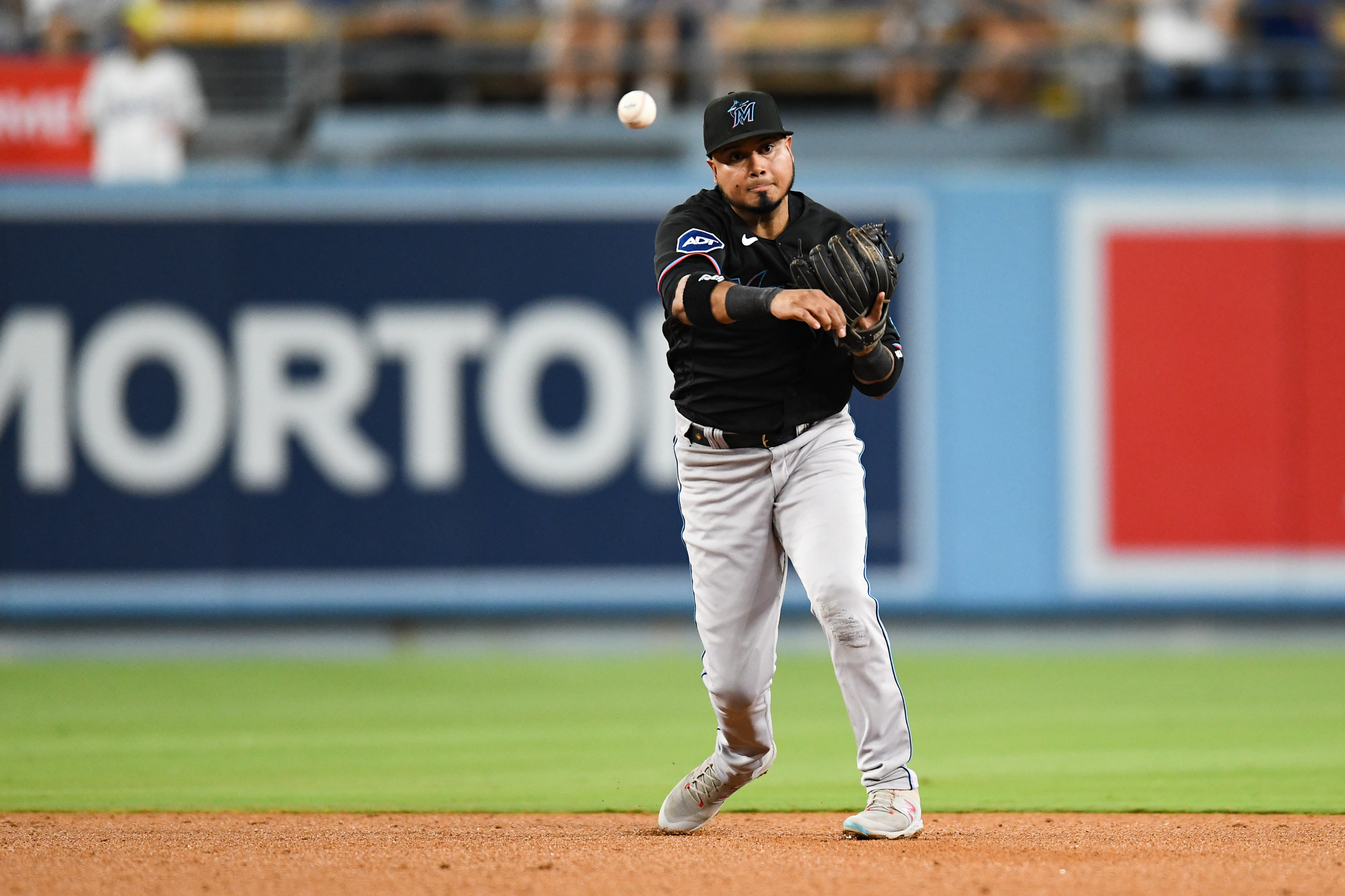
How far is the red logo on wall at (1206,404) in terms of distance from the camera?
36.5ft

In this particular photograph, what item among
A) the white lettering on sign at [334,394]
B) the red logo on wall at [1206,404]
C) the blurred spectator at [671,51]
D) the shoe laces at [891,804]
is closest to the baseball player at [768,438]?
the shoe laces at [891,804]

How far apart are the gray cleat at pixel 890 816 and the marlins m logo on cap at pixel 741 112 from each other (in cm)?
186

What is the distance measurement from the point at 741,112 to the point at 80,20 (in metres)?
9.36

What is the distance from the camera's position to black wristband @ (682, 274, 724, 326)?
463 cm

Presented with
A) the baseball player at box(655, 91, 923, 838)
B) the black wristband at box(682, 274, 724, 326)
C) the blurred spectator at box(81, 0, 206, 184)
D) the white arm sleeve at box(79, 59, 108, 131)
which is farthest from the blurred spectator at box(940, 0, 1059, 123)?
the black wristband at box(682, 274, 724, 326)

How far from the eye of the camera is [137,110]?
11711 millimetres

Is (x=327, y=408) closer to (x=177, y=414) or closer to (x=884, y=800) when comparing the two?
(x=177, y=414)

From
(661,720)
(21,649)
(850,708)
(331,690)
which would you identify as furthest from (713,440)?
(21,649)

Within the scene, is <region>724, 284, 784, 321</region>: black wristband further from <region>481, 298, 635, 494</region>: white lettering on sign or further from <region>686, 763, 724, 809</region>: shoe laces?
<region>481, 298, 635, 494</region>: white lettering on sign

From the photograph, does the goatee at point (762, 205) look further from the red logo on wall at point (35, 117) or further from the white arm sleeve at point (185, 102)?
the red logo on wall at point (35, 117)

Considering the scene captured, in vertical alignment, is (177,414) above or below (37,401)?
below

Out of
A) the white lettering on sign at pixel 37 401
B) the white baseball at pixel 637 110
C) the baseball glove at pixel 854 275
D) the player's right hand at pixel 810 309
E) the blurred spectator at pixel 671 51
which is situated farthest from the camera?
the blurred spectator at pixel 671 51

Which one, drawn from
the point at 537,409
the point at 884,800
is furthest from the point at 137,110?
the point at 884,800

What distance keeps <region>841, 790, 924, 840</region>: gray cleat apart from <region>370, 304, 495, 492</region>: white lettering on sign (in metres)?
6.68
